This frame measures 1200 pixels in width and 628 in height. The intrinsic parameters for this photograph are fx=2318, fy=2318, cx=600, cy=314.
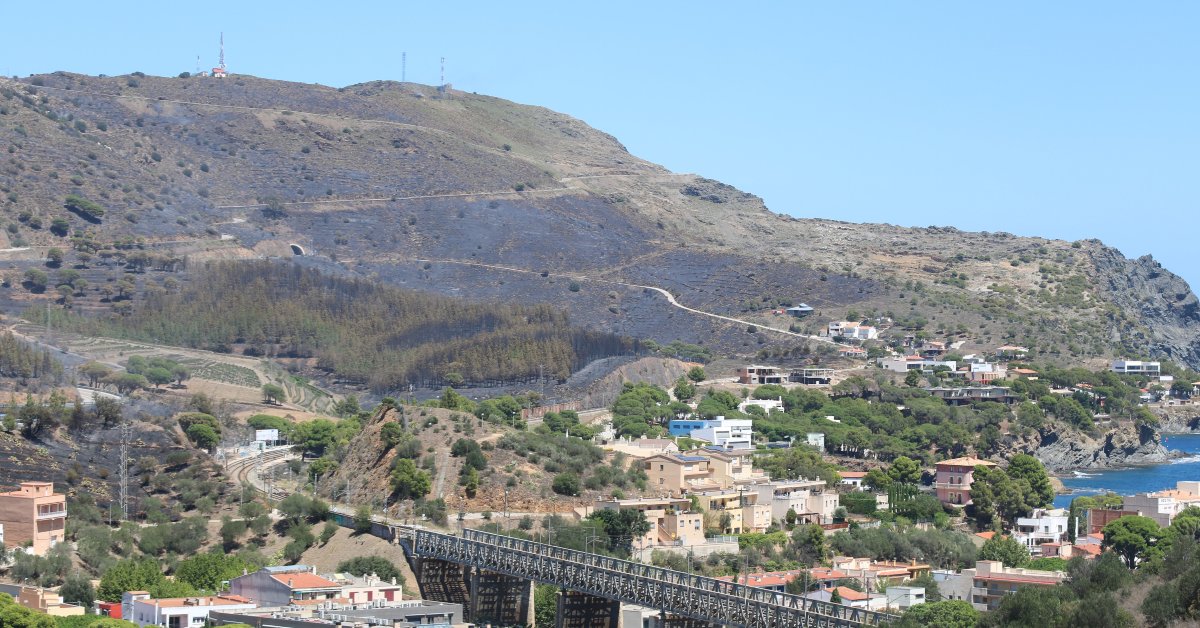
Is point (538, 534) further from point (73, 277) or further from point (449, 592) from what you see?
point (73, 277)

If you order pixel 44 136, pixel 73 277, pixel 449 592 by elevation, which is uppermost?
pixel 44 136

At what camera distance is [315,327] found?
159000 millimetres

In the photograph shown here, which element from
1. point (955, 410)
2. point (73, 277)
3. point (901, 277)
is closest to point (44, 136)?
point (73, 277)

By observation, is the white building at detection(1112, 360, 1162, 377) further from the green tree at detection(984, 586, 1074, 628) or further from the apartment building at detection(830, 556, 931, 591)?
the green tree at detection(984, 586, 1074, 628)

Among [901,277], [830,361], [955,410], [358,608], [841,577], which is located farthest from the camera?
[901,277]

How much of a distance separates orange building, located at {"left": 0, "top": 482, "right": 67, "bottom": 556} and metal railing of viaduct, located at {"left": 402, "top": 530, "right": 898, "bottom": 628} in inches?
473

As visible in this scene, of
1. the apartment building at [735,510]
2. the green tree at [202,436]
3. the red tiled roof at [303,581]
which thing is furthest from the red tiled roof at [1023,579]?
the green tree at [202,436]

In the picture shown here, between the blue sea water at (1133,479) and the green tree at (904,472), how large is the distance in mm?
6890

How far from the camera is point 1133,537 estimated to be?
276 feet

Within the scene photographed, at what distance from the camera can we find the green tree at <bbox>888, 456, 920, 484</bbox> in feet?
361

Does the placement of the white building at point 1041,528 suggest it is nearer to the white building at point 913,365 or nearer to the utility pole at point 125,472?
the utility pole at point 125,472

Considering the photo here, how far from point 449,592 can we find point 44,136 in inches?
5098

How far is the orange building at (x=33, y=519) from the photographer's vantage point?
7731 cm

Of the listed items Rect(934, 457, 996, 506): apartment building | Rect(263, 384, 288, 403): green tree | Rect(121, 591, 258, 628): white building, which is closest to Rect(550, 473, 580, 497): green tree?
Rect(934, 457, 996, 506): apartment building
